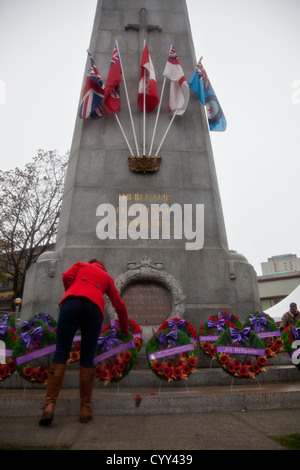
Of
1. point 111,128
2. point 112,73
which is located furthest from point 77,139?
point 112,73

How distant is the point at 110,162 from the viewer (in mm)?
9391

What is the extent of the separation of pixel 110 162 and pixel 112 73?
8.44 feet

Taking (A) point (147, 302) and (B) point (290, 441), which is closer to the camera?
(B) point (290, 441)

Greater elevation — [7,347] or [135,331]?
[135,331]

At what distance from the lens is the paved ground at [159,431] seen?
2826 mm

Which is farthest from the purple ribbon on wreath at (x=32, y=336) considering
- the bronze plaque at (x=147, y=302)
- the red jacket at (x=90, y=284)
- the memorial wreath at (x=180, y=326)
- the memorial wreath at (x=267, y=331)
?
the memorial wreath at (x=267, y=331)

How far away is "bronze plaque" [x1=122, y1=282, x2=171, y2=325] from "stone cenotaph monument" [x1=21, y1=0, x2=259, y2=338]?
21 mm

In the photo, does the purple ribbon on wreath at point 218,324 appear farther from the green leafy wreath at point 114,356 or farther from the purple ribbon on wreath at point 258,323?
the green leafy wreath at point 114,356

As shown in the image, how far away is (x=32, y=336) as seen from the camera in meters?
5.30

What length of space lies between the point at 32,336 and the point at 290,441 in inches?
147

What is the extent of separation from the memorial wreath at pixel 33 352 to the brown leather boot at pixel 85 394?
1.29 meters

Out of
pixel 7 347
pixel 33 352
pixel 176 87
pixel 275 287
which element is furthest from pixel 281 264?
pixel 33 352

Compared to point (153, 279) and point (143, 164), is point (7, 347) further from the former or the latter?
point (143, 164)

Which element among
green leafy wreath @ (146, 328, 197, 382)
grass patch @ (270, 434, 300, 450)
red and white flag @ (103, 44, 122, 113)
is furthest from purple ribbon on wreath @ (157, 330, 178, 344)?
red and white flag @ (103, 44, 122, 113)
